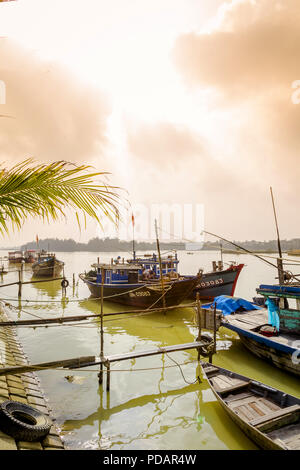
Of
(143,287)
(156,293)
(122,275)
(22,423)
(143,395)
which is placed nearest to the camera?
(22,423)

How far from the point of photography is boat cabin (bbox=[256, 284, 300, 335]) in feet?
31.1

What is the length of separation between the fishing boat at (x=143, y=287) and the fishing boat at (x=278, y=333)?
20.4 ft

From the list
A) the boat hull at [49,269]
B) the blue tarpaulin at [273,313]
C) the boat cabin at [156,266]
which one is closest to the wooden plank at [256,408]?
the blue tarpaulin at [273,313]

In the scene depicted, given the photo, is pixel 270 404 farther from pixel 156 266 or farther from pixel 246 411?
pixel 156 266

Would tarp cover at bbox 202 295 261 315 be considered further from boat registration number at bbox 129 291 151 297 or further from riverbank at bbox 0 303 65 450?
riverbank at bbox 0 303 65 450

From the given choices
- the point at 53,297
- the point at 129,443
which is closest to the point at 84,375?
the point at 129,443

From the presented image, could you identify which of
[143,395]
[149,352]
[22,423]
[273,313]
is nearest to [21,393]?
[22,423]

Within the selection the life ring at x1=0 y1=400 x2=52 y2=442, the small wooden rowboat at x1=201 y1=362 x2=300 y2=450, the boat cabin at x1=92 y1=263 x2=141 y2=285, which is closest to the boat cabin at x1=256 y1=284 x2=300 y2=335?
the small wooden rowboat at x1=201 y1=362 x2=300 y2=450

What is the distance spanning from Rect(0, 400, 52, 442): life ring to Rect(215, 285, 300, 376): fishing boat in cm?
765

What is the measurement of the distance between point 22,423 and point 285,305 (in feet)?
30.4

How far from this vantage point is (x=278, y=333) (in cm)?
1003

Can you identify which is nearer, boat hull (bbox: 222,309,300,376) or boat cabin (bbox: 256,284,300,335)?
boat hull (bbox: 222,309,300,376)
